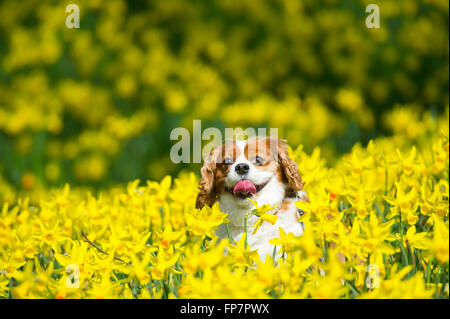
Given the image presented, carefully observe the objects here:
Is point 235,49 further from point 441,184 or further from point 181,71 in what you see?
point 441,184

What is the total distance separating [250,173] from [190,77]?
415cm

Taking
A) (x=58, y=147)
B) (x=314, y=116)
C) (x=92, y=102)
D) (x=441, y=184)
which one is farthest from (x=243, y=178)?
(x=92, y=102)

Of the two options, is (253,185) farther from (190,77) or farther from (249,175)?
(190,77)

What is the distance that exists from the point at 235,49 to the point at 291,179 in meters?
4.69

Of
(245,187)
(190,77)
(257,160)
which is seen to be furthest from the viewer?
(190,77)

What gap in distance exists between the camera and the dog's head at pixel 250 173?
7.37ft

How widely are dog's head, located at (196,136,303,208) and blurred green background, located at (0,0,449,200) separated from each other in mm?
2361

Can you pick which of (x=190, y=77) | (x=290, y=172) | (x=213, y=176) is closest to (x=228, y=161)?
(x=213, y=176)

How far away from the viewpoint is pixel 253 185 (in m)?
2.23

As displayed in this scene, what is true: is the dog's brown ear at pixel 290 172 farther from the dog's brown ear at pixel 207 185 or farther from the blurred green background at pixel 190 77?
the blurred green background at pixel 190 77

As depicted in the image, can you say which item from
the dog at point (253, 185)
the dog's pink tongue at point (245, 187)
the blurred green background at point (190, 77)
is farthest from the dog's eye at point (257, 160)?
the blurred green background at point (190, 77)

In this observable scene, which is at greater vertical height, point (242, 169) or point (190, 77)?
point (190, 77)

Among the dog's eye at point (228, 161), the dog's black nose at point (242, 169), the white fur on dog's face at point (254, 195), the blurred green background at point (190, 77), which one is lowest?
the white fur on dog's face at point (254, 195)

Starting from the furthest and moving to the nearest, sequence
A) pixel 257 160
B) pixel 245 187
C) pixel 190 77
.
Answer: pixel 190 77 < pixel 257 160 < pixel 245 187
